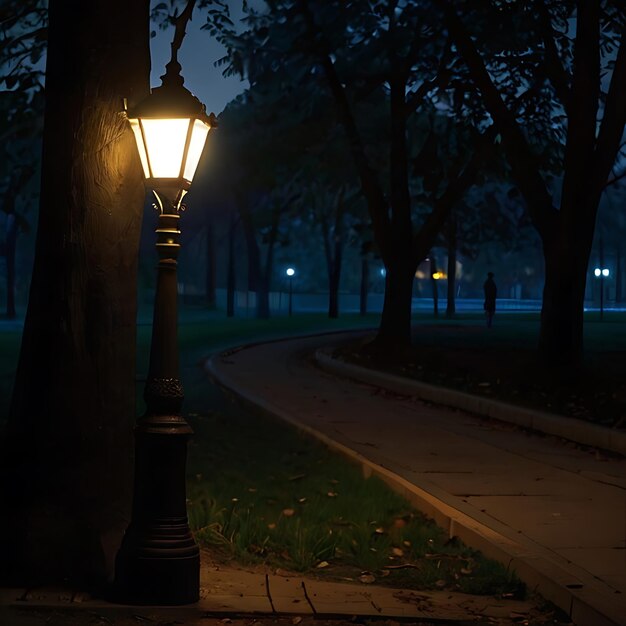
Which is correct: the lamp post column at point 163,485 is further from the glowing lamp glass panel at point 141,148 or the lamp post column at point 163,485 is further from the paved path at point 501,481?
the paved path at point 501,481

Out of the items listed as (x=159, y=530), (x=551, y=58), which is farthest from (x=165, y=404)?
(x=551, y=58)

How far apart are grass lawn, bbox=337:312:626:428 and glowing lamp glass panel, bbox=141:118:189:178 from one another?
A: 31.1ft

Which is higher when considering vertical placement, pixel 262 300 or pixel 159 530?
pixel 262 300

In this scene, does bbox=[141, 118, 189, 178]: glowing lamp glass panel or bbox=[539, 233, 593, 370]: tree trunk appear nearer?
bbox=[141, 118, 189, 178]: glowing lamp glass panel

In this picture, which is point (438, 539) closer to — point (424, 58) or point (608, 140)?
point (608, 140)

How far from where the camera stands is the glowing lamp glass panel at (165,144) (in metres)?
7.44

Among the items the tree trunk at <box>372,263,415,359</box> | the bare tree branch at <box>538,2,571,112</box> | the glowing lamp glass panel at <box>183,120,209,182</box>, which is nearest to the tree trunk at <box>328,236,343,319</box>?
the tree trunk at <box>372,263,415,359</box>

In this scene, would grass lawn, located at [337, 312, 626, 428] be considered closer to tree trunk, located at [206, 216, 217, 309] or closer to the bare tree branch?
the bare tree branch

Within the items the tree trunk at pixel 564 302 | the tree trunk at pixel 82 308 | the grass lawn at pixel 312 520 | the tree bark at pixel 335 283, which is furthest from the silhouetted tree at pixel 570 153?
the tree bark at pixel 335 283

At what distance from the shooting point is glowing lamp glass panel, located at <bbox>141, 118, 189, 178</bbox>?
293 inches

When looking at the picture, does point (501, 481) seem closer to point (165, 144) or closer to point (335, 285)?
point (165, 144)

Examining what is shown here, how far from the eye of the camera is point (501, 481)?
1154 cm

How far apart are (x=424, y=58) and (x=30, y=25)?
11912 mm

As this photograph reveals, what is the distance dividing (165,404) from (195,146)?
60.2 inches
